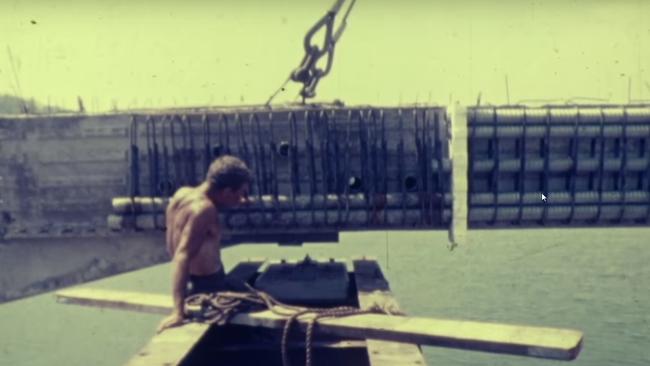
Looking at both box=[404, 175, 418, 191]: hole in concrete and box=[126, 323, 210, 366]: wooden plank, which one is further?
box=[404, 175, 418, 191]: hole in concrete

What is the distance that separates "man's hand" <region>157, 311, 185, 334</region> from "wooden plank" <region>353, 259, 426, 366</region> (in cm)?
141

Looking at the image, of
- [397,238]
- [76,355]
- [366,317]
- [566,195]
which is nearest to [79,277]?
[366,317]

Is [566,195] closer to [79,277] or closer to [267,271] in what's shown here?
[267,271]

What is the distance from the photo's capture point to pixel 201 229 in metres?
4.84

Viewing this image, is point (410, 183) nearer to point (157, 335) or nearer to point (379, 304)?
point (379, 304)

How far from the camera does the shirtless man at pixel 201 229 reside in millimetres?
4688

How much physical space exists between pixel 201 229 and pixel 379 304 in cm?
180

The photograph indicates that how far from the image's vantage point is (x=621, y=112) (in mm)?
8469

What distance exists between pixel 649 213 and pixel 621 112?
4.72ft

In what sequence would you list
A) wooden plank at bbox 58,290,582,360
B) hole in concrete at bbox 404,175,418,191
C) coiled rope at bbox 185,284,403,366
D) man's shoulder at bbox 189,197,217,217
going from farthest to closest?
hole in concrete at bbox 404,175,418,191 → man's shoulder at bbox 189,197,217,217 → coiled rope at bbox 185,284,403,366 → wooden plank at bbox 58,290,582,360

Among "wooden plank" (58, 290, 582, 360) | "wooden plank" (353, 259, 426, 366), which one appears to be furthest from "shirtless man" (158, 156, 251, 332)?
"wooden plank" (353, 259, 426, 366)

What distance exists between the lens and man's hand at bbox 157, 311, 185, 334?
463 cm

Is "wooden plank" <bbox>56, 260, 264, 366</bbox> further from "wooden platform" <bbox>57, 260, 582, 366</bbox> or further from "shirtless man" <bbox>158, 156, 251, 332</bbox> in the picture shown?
"shirtless man" <bbox>158, 156, 251, 332</bbox>

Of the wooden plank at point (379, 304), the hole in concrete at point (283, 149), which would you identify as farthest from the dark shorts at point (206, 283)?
the hole in concrete at point (283, 149)
